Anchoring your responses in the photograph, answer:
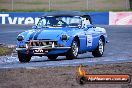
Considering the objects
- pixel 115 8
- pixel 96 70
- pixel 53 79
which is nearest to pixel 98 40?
pixel 96 70

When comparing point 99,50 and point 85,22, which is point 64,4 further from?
point 85,22

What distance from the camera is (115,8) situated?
1934 inches

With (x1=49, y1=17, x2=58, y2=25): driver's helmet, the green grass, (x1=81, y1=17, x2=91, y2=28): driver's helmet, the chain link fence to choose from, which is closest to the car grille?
(x1=49, y1=17, x2=58, y2=25): driver's helmet

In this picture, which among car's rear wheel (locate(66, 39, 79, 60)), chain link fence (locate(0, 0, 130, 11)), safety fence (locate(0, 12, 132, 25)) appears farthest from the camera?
chain link fence (locate(0, 0, 130, 11))

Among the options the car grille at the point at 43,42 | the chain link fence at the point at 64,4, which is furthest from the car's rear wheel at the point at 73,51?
the chain link fence at the point at 64,4

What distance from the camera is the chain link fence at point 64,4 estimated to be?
1934 inches

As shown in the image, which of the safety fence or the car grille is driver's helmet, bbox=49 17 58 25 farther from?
the safety fence

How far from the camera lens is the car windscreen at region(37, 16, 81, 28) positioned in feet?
60.2

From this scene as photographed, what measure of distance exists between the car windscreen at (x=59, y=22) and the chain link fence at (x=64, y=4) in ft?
99.5

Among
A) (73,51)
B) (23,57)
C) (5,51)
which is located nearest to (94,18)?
(5,51)

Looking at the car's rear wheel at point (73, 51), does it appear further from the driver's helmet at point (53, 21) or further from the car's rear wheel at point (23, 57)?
the car's rear wheel at point (23, 57)

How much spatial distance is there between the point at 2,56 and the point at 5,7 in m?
30.6

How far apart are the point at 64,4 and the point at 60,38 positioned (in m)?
33.3

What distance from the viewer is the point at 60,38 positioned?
55.9 feet
